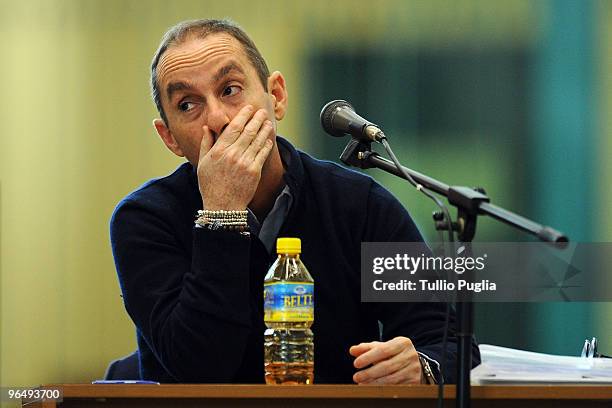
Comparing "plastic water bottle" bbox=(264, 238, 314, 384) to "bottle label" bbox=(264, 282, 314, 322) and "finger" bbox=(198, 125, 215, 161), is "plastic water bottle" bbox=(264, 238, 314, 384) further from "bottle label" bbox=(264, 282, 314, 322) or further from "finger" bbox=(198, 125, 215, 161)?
"finger" bbox=(198, 125, 215, 161)

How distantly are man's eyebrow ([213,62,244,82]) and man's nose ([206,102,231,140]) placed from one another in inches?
2.2

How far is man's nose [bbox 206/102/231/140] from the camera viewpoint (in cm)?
166

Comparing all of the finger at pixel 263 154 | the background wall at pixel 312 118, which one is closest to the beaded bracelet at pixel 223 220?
the finger at pixel 263 154

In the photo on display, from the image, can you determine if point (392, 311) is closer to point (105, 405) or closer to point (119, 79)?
point (105, 405)

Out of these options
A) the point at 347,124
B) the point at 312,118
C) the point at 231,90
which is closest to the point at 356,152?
the point at 347,124

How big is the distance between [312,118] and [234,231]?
Result: 2044 mm

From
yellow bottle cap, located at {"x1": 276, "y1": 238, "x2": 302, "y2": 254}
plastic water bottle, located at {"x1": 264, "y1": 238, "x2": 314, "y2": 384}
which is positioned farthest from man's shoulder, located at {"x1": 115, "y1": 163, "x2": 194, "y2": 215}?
yellow bottle cap, located at {"x1": 276, "y1": 238, "x2": 302, "y2": 254}

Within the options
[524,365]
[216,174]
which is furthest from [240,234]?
[524,365]

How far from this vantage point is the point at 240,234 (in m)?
1.52

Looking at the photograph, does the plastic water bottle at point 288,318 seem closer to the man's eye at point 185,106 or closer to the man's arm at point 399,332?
the man's arm at point 399,332

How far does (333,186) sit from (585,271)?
4.28 ft

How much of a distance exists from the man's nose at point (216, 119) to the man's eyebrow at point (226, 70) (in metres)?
0.05

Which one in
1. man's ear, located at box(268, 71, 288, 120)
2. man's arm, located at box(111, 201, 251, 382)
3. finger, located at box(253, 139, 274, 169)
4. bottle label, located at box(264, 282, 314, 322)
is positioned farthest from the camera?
man's ear, located at box(268, 71, 288, 120)

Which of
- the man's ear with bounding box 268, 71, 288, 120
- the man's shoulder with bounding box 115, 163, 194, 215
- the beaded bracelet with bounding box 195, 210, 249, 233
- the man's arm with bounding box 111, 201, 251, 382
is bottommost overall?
the man's arm with bounding box 111, 201, 251, 382
